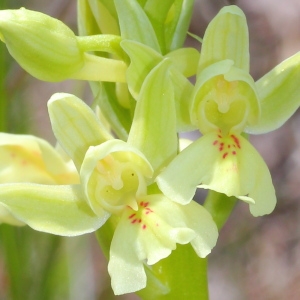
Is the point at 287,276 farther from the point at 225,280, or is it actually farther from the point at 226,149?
the point at 226,149

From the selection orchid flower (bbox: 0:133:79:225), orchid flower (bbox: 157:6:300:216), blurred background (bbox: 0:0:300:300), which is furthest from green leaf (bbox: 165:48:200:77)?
blurred background (bbox: 0:0:300:300)

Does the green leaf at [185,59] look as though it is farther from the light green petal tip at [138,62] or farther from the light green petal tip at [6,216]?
the light green petal tip at [6,216]

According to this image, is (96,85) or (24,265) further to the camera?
(24,265)

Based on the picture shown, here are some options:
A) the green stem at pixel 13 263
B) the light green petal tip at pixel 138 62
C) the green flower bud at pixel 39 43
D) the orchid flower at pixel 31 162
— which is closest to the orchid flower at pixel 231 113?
the light green petal tip at pixel 138 62

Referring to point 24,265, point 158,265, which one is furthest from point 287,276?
point 158,265

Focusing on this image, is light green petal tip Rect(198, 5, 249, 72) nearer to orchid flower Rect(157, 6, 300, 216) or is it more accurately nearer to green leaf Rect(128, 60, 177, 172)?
orchid flower Rect(157, 6, 300, 216)
